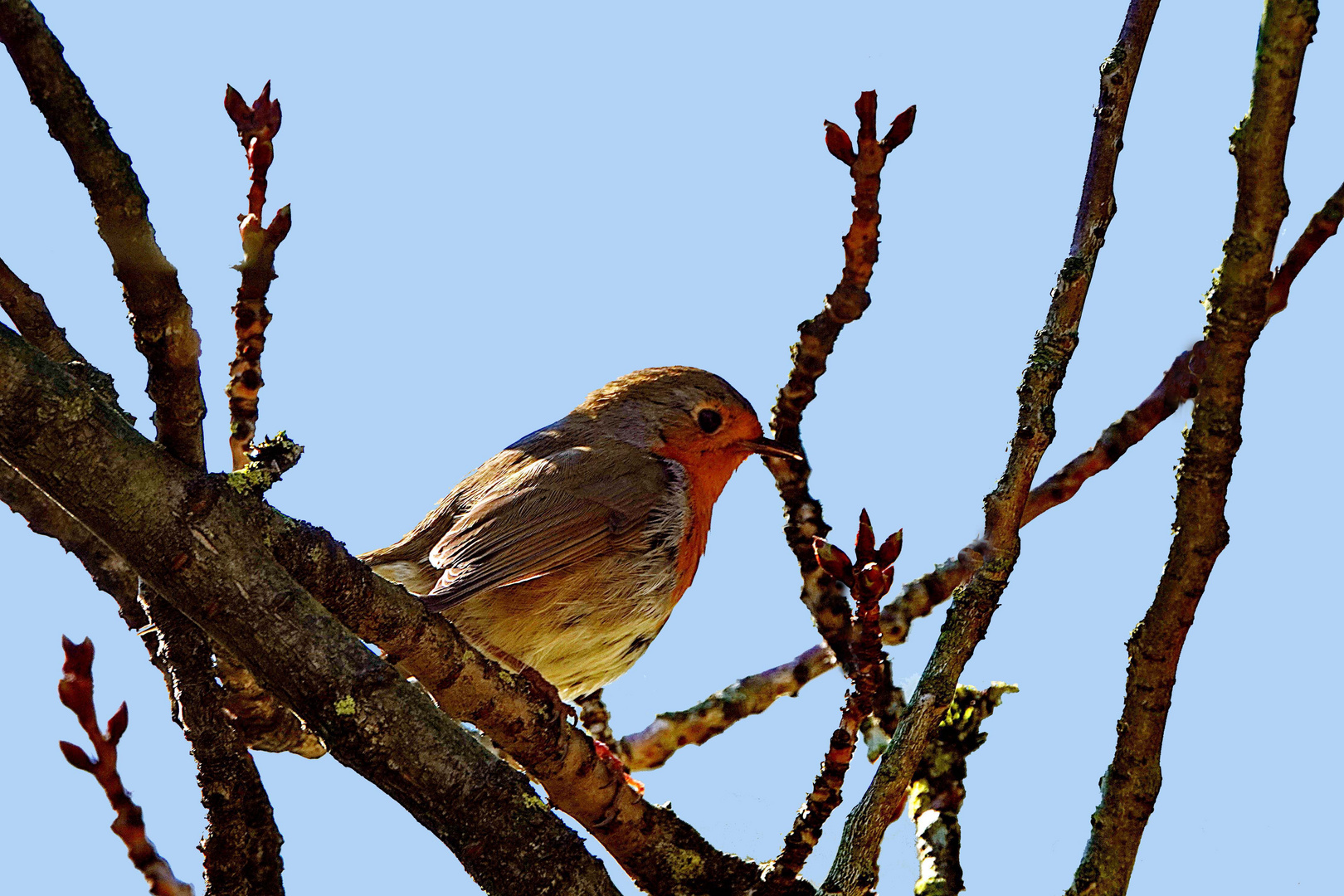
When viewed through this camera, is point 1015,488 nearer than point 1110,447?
Yes

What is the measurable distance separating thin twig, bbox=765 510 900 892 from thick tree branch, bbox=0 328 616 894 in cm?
64

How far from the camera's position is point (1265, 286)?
3.28 meters

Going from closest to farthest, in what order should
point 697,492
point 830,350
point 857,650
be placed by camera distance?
point 857,650 < point 830,350 < point 697,492

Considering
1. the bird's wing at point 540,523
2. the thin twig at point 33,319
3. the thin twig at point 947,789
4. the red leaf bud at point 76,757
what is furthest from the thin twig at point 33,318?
the thin twig at point 947,789

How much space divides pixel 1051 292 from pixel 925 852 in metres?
1.74

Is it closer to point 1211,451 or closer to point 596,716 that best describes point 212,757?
point 596,716

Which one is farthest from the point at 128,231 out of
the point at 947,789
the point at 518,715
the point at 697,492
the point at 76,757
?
the point at 697,492

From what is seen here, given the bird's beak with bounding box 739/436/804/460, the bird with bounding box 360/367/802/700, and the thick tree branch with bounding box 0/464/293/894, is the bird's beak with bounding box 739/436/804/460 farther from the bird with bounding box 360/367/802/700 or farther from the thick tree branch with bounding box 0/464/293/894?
the thick tree branch with bounding box 0/464/293/894

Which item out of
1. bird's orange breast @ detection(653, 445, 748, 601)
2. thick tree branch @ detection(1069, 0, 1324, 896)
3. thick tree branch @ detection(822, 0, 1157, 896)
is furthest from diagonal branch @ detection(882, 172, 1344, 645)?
bird's orange breast @ detection(653, 445, 748, 601)

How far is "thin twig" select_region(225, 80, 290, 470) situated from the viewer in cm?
306

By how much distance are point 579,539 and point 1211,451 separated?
2370 millimetres

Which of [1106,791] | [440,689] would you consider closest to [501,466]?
[440,689]

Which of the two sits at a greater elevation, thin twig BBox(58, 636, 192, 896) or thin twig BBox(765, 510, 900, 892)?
thin twig BBox(765, 510, 900, 892)

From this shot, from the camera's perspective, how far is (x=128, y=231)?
277 centimetres
